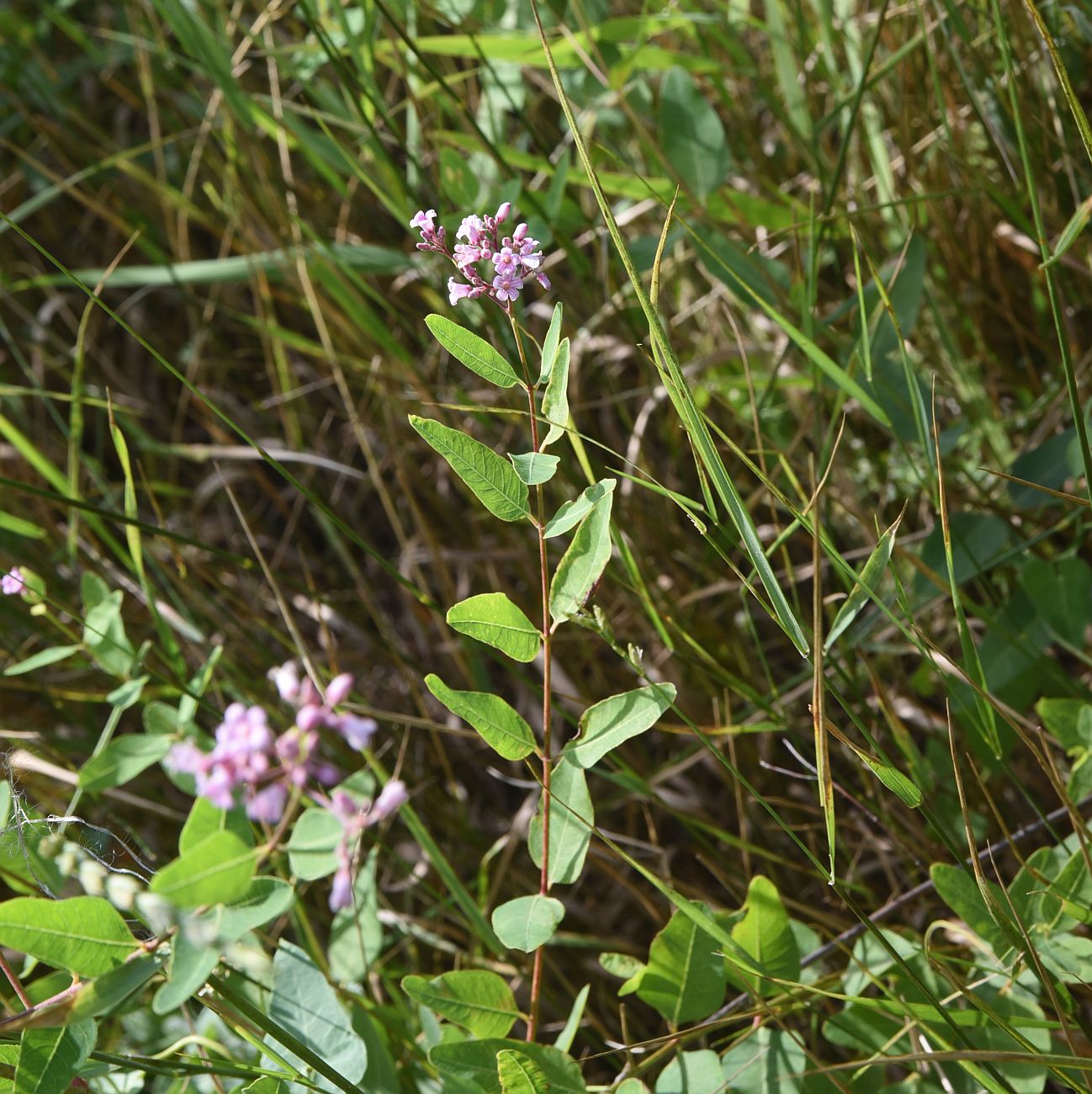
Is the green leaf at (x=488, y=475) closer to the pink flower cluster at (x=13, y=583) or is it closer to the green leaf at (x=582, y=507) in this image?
the green leaf at (x=582, y=507)

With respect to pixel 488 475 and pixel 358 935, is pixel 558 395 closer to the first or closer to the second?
pixel 488 475

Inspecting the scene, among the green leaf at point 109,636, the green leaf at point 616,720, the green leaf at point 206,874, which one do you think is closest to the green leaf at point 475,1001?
the green leaf at point 616,720

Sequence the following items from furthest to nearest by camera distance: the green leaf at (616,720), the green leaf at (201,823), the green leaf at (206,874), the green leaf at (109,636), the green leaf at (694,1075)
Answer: the green leaf at (109,636) < the green leaf at (694,1075) < the green leaf at (616,720) < the green leaf at (201,823) < the green leaf at (206,874)

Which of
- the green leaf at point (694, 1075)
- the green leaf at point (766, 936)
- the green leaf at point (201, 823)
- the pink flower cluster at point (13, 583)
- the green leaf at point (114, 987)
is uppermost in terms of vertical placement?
the green leaf at point (201, 823)

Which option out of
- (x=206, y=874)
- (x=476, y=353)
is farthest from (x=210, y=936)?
(x=476, y=353)

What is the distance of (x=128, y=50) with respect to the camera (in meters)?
2.25

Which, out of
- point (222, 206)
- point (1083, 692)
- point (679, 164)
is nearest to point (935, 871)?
point (1083, 692)

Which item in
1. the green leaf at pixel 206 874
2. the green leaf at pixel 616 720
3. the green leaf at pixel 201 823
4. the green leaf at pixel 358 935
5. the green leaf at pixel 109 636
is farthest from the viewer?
the green leaf at pixel 109 636

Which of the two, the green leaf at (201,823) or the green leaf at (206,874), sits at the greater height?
the green leaf at (206,874)

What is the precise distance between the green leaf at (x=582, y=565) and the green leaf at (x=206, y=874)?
30 centimetres

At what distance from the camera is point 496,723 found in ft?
2.68

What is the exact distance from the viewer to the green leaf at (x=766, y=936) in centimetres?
91

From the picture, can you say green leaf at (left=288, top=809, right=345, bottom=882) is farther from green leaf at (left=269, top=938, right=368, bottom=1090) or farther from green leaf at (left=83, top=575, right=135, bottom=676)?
green leaf at (left=83, top=575, right=135, bottom=676)

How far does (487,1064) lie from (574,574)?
0.38 metres
